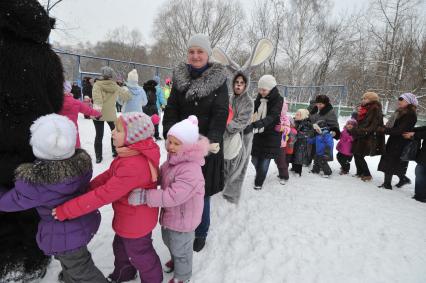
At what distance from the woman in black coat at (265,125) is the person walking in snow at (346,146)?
1.83 meters

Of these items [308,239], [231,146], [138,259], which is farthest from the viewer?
[231,146]

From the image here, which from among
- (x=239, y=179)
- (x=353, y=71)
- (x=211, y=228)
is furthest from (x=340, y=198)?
(x=353, y=71)

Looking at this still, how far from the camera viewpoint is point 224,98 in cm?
259

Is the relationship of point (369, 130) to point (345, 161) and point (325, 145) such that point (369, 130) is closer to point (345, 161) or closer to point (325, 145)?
point (325, 145)

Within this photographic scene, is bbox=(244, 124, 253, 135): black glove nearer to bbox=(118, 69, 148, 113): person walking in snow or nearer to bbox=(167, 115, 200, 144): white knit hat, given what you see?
bbox=(167, 115, 200, 144): white knit hat

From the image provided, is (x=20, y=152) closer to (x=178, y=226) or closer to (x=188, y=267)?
(x=178, y=226)

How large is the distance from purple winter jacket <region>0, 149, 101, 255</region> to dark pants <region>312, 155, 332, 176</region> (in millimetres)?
4408

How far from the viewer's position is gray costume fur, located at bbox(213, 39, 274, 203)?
3289mm

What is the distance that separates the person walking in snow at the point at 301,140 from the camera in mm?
5180

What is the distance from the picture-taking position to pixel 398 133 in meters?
4.38

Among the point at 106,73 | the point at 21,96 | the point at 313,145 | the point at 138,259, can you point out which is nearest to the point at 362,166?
the point at 313,145

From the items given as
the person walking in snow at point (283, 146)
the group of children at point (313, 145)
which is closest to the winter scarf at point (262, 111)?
the person walking in snow at point (283, 146)

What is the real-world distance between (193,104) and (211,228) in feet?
5.11

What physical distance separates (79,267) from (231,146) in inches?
75.2
